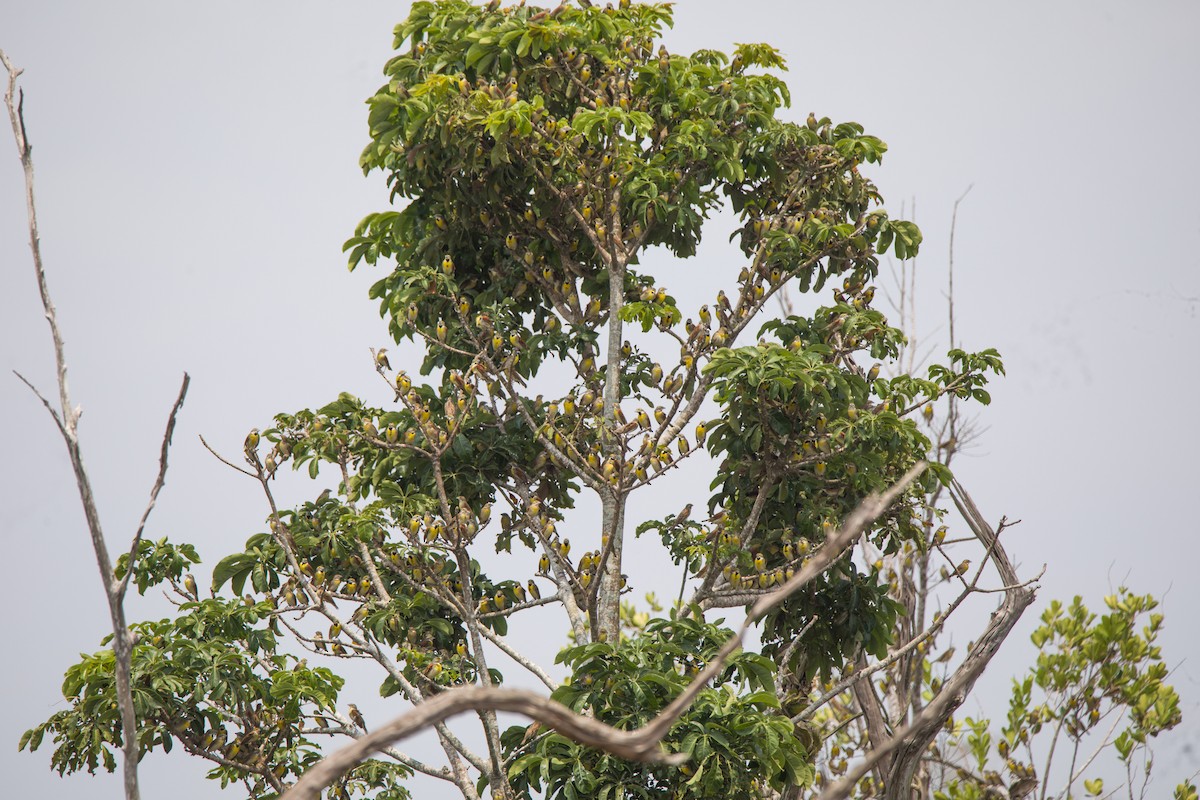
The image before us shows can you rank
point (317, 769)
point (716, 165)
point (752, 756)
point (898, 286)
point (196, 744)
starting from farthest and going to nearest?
Result: point (898, 286)
point (716, 165)
point (196, 744)
point (752, 756)
point (317, 769)

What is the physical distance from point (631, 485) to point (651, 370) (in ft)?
1.84

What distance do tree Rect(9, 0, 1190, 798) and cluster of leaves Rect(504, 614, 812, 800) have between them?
37 millimetres

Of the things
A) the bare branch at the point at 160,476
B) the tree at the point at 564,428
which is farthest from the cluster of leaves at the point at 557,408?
the bare branch at the point at 160,476

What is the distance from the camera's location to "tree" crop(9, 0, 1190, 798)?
4.57 metres

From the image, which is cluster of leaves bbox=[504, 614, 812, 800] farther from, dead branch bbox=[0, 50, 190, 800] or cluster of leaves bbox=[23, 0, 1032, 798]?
dead branch bbox=[0, 50, 190, 800]

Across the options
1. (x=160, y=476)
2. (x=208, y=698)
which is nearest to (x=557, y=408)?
(x=208, y=698)

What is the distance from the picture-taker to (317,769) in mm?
1629

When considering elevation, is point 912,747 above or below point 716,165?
below

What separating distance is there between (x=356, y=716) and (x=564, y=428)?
1385 mm

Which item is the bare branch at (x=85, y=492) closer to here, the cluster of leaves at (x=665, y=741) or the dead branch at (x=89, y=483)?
the dead branch at (x=89, y=483)

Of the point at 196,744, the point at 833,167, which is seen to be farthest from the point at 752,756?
the point at 833,167

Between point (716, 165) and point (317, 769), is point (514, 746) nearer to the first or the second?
point (716, 165)

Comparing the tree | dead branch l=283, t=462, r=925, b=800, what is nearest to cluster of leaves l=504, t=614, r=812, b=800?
the tree

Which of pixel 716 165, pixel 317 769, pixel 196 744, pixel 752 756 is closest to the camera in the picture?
pixel 317 769
